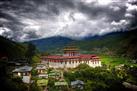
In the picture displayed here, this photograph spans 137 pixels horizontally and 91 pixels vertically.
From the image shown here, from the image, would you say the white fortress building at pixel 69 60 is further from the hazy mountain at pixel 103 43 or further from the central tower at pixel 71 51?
the hazy mountain at pixel 103 43

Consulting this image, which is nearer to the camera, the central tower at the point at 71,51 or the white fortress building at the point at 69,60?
the white fortress building at the point at 69,60

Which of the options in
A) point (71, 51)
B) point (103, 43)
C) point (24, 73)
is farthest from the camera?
point (103, 43)

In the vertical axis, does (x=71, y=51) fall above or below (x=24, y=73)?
above

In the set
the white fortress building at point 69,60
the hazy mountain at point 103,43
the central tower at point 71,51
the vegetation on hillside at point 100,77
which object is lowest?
the vegetation on hillside at point 100,77

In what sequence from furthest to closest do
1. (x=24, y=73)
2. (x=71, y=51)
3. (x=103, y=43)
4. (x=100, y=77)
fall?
(x=103, y=43) → (x=71, y=51) → (x=100, y=77) → (x=24, y=73)

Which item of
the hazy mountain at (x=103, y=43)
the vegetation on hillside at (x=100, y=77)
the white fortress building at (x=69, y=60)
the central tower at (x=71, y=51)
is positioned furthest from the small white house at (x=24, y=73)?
Result: the central tower at (x=71, y=51)

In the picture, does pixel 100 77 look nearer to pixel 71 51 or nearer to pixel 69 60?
pixel 69 60

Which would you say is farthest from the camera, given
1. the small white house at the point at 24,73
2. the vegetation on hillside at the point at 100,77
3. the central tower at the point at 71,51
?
the central tower at the point at 71,51

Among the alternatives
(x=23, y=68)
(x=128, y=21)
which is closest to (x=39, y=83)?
(x=23, y=68)

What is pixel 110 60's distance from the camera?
9961 mm

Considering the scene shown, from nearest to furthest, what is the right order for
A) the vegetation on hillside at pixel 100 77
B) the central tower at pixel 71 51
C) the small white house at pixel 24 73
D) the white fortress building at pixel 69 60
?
the small white house at pixel 24 73 → the vegetation on hillside at pixel 100 77 → the white fortress building at pixel 69 60 → the central tower at pixel 71 51

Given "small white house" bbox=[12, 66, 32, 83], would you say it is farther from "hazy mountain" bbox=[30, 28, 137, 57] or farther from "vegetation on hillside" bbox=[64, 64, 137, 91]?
"vegetation on hillside" bbox=[64, 64, 137, 91]

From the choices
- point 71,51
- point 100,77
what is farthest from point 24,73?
point 100,77

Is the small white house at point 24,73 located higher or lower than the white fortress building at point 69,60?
lower
